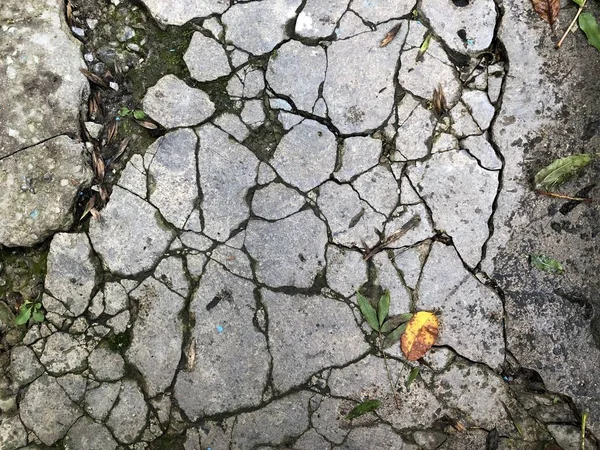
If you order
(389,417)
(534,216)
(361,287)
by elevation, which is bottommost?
(389,417)

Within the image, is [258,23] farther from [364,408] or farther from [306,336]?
[364,408]

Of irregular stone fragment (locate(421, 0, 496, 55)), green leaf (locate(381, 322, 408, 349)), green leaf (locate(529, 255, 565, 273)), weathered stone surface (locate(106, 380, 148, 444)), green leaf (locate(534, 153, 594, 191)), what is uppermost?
irregular stone fragment (locate(421, 0, 496, 55))

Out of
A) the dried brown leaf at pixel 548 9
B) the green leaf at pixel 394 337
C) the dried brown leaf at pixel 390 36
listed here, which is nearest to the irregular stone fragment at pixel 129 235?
the green leaf at pixel 394 337

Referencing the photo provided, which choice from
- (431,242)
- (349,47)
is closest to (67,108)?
(349,47)

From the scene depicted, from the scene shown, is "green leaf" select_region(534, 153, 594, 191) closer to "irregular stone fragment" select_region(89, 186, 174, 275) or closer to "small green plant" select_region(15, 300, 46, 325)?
"irregular stone fragment" select_region(89, 186, 174, 275)

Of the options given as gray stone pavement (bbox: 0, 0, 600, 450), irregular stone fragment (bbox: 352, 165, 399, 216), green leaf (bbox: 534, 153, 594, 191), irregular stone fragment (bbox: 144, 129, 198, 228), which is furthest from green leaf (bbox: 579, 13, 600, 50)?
irregular stone fragment (bbox: 144, 129, 198, 228)

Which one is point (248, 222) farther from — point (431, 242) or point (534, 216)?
point (534, 216)
